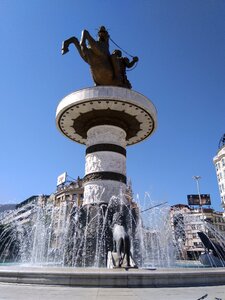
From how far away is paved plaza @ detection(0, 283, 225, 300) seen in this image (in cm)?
459

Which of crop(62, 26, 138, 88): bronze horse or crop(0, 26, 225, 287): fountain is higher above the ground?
crop(62, 26, 138, 88): bronze horse

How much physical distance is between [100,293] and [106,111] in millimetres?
10784

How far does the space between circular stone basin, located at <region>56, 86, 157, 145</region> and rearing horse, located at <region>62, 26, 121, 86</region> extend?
6.84ft

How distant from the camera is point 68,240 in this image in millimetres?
12273

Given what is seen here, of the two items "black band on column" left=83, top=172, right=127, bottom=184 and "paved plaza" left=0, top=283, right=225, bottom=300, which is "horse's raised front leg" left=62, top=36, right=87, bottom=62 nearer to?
"black band on column" left=83, top=172, right=127, bottom=184

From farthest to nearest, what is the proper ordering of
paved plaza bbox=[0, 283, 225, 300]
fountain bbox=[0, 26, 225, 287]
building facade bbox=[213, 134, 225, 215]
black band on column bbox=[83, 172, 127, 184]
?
building facade bbox=[213, 134, 225, 215]
black band on column bbox=[83, 172, 127, 184]
fountain bbox=[0, 26, 225, 287]
paved plaza bbox=[0, 283, 225, 300]

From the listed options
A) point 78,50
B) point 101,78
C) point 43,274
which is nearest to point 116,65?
point 101,78

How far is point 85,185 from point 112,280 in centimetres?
884

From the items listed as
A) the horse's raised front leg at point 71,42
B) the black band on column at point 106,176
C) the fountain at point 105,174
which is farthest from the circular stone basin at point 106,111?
the horse's raised front leg at point 71,42

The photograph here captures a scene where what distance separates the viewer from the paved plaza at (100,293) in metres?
4.59

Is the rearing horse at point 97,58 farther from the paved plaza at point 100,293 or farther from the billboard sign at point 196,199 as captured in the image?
the billboard sign at point 196,199

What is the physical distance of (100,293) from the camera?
4.97m

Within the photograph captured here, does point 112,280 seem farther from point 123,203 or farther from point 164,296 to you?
point 123,203

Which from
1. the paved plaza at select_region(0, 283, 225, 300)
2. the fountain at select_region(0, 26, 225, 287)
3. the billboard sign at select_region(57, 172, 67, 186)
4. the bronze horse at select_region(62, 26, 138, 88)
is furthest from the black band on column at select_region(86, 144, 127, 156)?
the billboard sign at select_region(57, 172, 67, 186)
